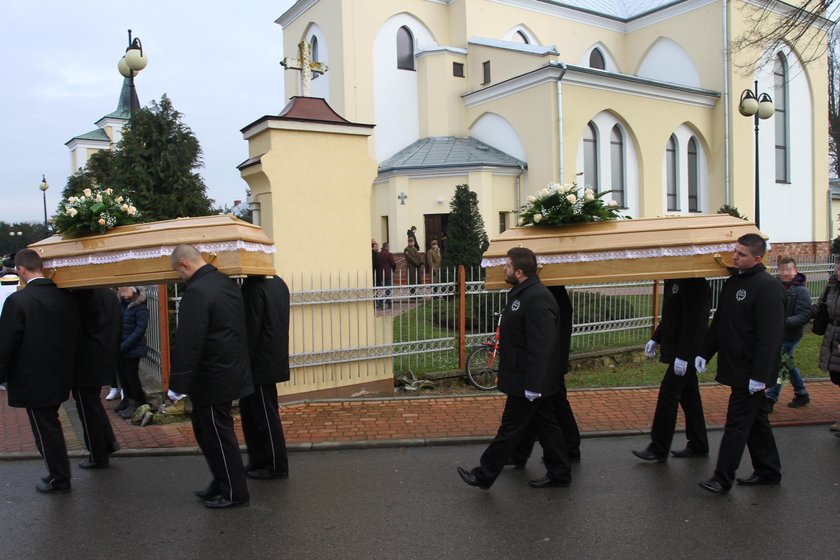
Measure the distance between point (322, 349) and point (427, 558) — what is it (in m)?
4.58

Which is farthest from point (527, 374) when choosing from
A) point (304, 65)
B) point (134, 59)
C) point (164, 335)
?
point (134, 59)

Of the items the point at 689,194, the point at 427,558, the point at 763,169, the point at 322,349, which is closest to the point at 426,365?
the point at 322,349

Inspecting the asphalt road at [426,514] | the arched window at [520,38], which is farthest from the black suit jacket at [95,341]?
the arched window at [520,38]

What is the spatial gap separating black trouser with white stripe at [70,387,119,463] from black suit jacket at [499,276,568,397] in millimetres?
3592

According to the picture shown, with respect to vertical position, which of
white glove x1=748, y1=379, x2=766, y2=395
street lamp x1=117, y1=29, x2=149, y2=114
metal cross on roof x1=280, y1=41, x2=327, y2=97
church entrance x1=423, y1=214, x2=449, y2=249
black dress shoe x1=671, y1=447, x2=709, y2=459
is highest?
street lamp x1=117, y1=29, x2=149, y2=114

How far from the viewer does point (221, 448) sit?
190 inches

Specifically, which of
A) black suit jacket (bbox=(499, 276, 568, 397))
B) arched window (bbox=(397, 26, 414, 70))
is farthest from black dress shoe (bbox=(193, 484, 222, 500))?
arched window (bbox=(397, 26, 414, 70))

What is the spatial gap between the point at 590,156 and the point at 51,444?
22.5 meters

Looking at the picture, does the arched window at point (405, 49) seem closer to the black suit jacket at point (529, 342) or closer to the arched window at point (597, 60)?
the arched window at point (597, 60)

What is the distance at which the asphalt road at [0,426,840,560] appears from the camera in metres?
4.09

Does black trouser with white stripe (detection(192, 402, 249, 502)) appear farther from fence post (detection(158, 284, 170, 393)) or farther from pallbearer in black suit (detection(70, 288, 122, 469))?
fence post (detection(158, 284, 170, 393))

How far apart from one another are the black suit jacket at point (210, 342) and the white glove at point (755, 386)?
378cm

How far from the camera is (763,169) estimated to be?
30.1 meters

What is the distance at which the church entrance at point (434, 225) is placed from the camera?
77.6 ft
